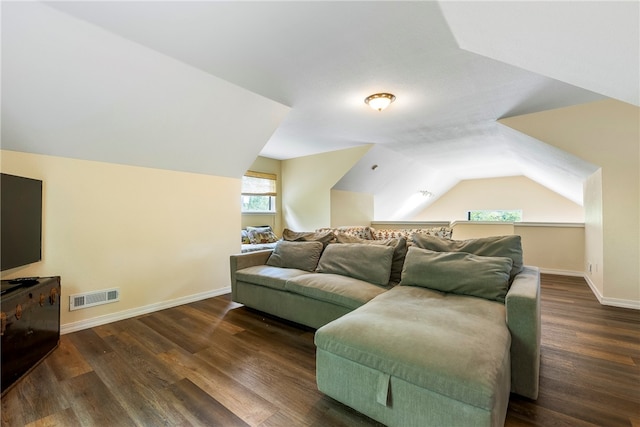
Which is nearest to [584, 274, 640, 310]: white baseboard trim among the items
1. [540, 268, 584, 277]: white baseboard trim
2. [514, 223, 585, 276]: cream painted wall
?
[514, 223, 585, 276]: cream painted wall

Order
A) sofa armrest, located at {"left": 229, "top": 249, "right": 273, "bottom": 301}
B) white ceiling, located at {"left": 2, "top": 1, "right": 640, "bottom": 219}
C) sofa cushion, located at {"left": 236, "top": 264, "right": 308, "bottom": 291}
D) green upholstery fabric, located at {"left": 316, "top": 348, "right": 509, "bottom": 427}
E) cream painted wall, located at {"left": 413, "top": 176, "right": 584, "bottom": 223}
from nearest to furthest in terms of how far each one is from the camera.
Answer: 1. green upholstery fabric, located at {"left": 316, "top": 348, "right": 509, "bottom": 427}
2. white ceiling, located at {"left": 2, "top": 1, "right": 640, "bottom": 219}
3. sofa cushion, located at {"left": 236, "top": 264, "right": 308, "bottom": 291}
4. sofa armrest, located at {"left": 229, "top": 249, "right": 273, "bottom": 301}
5. cream painted wall, located at {"left": 413, "top": 176, "right": 584, "bottom": 223}

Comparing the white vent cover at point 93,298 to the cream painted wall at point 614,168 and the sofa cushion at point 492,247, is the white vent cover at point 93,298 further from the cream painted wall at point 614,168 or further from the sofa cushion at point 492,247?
the cream painted wall at point 614,168

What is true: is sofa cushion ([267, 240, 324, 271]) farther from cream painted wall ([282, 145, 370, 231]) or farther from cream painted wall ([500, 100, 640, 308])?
cream painted wall ([500, 100, 640, 308])

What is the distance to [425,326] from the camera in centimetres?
142

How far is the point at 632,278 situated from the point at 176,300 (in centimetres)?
519

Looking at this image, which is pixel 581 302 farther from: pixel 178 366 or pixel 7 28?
pixel 7 28

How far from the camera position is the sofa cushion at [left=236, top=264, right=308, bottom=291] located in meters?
2.67

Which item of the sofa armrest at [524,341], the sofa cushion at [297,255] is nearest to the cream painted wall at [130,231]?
the sofa cushion at [297,255]

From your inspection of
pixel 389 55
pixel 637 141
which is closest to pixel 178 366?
pixel 389 55

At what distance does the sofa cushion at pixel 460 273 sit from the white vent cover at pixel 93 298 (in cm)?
288

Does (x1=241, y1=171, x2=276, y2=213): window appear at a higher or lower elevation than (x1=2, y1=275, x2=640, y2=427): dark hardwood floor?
higher

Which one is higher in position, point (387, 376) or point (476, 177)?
point (476, 177)

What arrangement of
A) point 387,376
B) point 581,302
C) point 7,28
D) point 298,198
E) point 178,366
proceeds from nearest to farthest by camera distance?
point 387,376 → point 7,28 → point 178,366 → point 581,302 → point 298,198

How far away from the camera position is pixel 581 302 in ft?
10.6
